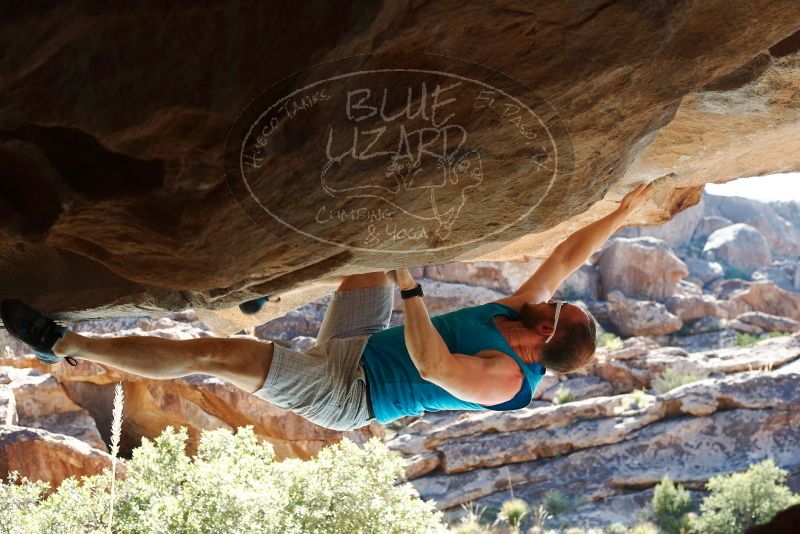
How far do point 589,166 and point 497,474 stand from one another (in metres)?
15.1

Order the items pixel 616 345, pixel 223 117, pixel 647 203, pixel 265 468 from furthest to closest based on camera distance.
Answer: pixel 616 345 < pixel 265 468 < pixel 647 203 < pixel 223 117

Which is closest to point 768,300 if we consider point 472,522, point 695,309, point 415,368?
point 695,309

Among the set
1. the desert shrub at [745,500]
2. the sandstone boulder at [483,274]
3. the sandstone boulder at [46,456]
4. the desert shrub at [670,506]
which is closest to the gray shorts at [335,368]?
the sandstone boulder at [46,456]

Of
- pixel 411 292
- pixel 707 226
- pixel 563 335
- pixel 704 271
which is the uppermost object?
pixel 411 292

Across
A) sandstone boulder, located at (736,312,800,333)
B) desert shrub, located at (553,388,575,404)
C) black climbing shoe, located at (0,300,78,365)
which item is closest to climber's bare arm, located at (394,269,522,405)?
black climbing shoe, located at (0,300,78,365)

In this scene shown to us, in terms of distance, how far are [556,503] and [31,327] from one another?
14633 millimetres

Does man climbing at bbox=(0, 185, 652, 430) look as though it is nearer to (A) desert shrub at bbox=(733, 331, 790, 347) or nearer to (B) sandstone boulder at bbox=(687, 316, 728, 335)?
(A) desert shrub at bbox=(733, 331, 790, 347)

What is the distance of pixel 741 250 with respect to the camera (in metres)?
35.1

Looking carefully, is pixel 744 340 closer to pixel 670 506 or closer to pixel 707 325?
pixel 707 325

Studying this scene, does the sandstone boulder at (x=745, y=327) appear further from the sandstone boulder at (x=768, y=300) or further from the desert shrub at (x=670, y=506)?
the desert shrub at (x=670, y=506)

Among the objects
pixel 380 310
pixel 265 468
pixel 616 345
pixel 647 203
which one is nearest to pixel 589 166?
pixel 380 310

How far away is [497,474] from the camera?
17.7 meters

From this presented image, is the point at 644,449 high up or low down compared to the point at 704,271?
down

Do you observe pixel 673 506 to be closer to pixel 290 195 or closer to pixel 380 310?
pixel 380 310
